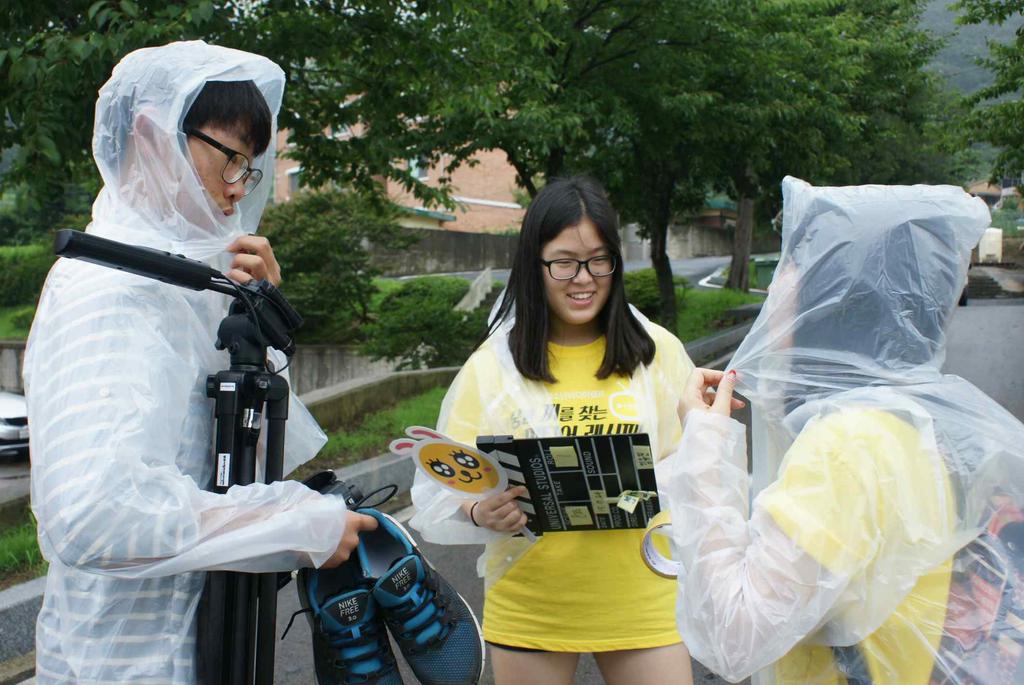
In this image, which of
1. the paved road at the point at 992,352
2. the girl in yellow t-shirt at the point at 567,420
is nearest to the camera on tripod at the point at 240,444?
the girl in yellow t-shirt at the point at 567,420

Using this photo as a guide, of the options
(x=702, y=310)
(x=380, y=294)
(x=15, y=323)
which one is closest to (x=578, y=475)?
(x=702, y=310)

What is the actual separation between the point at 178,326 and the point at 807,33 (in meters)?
14.4

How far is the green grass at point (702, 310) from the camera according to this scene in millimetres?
19500

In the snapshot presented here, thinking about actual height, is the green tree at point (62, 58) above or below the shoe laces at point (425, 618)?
above

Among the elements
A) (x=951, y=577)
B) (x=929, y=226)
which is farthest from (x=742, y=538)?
(x=929, y=226)

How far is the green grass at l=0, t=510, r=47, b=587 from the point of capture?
4797 mm

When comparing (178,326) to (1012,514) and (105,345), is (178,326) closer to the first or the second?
(105,345)

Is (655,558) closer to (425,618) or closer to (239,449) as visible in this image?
(425,618)

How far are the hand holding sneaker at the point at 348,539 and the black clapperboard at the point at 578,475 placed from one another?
0.47m

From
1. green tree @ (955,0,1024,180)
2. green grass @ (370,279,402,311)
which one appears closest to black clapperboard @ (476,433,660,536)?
green tree @ (955,0,1024,180)

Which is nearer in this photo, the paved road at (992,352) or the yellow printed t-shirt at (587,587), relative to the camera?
the yellow printed t-shirt at (587,587)

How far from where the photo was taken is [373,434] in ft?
27.6

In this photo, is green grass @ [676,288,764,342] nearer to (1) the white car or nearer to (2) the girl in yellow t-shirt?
(1) the white car

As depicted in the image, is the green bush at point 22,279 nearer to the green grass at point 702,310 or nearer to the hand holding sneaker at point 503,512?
the green grass at point 702,310
